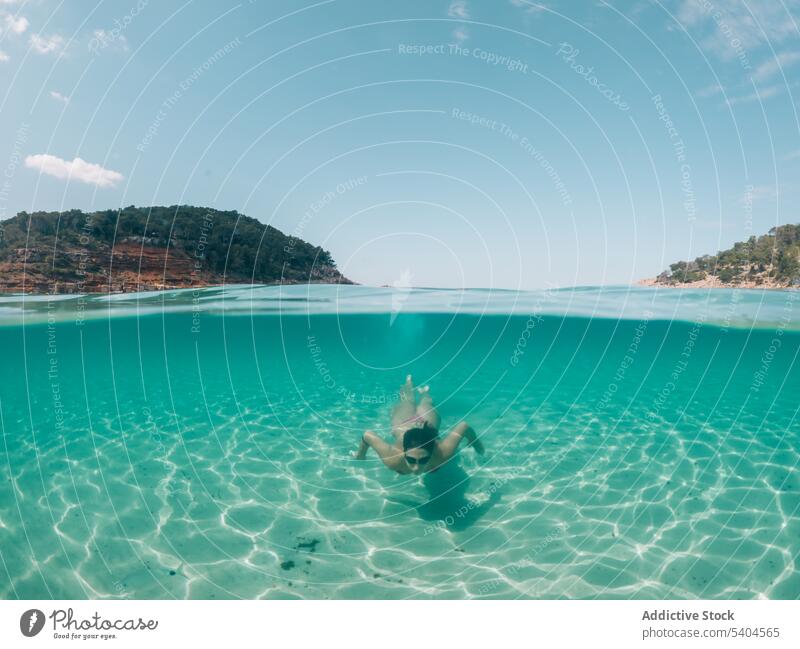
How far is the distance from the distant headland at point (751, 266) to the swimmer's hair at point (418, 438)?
173ft

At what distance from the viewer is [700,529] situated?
7.19m

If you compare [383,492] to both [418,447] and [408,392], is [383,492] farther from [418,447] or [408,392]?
[408,392]

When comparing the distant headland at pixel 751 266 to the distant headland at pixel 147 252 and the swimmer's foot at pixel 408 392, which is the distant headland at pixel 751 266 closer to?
the distant headland at pixel 147 252

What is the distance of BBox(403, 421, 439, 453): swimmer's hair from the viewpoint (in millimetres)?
6719

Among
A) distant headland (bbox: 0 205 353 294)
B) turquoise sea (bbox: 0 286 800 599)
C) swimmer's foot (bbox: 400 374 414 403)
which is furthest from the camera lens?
distant headland (bbox: 0 205 353 294)

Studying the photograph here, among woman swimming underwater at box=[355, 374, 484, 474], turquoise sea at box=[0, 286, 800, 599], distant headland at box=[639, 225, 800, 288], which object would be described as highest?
distant headland at box=[639, 225, 800, 288]

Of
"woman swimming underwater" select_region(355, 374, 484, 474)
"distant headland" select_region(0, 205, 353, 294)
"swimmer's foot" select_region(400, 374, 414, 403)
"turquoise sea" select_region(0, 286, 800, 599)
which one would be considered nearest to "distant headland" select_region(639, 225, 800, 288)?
"turquoise sea" select_region(0, 286, 800, 599)

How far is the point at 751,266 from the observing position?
154ft

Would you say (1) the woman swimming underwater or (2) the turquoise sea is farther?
(1) the woman swimming underwater

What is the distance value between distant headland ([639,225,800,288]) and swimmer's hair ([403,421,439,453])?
173 feet

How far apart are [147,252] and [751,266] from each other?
2768 inches

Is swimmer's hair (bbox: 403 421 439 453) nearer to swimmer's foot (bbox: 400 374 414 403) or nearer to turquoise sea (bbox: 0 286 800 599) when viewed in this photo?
turquoise sea (bbox: 0 286 800 599)

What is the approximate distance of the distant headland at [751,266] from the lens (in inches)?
1732
